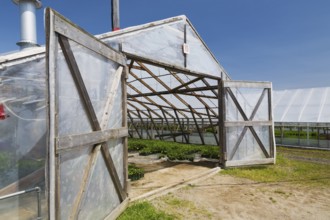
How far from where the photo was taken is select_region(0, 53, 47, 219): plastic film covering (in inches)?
164

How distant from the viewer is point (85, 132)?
4.36m

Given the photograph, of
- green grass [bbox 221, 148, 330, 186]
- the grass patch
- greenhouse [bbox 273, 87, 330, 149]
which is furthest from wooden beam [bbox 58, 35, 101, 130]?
greenhouse [bbox 273, 87, 330, 149]

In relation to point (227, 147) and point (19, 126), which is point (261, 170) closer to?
point (227, 147)

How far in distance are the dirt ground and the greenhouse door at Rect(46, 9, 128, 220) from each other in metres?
1.62

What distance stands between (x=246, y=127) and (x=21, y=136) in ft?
28.9

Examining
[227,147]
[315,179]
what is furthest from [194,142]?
[315,179]

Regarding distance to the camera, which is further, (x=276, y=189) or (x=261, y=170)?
(x=261, y=170)

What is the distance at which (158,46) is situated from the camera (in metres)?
7.71

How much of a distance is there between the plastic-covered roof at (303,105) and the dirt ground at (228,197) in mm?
10925

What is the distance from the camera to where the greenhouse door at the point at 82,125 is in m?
3.57

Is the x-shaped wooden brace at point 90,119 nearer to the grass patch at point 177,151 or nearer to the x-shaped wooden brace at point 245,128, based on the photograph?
the x-shaped wooden brace at point 245,128

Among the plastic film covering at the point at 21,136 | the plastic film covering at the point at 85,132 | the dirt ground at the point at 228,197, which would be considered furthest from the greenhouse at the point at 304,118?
the plastic film covering at the point at 21,136

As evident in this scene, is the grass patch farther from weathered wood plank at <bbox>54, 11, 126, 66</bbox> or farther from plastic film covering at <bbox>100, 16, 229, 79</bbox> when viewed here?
weathered wood plank at <bbox>54, 11, 126, 66</bbox>

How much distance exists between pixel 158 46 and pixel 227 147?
5.23 meters
